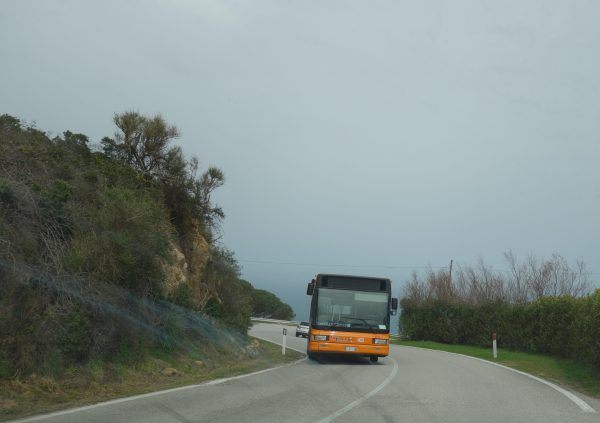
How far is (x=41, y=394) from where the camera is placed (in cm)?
939

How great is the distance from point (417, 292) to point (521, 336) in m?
17.8

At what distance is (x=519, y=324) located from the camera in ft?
90.7

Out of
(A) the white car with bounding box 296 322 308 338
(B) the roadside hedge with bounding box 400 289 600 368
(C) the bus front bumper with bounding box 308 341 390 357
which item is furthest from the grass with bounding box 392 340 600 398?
(A) the white car with bounding box 296 322 308 338

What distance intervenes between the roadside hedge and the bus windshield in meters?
5.95

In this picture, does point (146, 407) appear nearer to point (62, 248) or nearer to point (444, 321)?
point (62, 248)

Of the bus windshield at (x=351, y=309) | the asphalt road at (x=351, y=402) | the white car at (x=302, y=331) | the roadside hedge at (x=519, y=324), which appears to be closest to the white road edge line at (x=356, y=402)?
the asphalt road at (x=351, y=402)

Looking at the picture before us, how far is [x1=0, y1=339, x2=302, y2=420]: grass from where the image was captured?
8.92 metres

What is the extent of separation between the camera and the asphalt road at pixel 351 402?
855 cm

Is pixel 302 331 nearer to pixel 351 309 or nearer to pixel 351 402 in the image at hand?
pixel 351 309

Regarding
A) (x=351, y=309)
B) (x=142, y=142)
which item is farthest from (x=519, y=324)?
(x=142, y=142)

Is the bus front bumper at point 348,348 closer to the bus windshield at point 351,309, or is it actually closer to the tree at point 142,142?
the bus windshield at point 351,309

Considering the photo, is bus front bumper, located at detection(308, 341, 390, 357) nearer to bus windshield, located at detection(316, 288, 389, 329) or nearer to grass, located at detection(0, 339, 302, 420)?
bus windshield, located at detection(316, 288, 389, 329)

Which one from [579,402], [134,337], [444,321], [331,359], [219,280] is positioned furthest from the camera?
[444,321]

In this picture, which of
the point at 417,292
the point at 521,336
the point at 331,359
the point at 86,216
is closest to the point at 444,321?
the point at 417,292
